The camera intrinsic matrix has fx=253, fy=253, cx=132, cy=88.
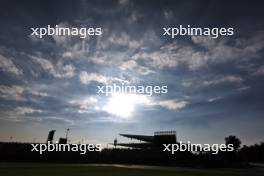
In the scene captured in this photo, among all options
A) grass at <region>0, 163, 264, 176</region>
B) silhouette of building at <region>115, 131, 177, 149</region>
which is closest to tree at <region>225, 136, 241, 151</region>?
silhouette of building at <region>115, 131, 177, 149</region>

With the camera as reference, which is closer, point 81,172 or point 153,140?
point 81,172

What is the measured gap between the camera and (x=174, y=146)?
6391 cm

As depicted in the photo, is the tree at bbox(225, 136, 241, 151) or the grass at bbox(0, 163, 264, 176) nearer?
the grass at bbox(0, 163, 264, 176)

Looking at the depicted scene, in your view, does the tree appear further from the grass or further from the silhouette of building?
the grass

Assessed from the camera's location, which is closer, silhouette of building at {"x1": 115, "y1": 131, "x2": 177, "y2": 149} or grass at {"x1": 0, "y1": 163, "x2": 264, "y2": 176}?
grass at {"x1": 0, "y1": 163, "x2": 264, "y2": 176}

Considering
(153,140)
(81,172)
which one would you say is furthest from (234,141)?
(81,172)

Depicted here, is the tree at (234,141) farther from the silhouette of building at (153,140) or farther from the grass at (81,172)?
the grass at (81,172)

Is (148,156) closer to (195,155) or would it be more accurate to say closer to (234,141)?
(195,155)

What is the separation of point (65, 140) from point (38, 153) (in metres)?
8.27

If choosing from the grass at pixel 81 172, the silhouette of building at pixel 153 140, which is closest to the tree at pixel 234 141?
the silhouette of building at pixel 153 140

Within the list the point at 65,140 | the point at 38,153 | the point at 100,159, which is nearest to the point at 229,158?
the point at 100,159

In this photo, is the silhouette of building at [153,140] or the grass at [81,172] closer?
the grass at [81,172]

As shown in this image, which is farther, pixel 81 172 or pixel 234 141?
pixel 234 141

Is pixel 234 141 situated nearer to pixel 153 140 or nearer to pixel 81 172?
pixel 153 140
